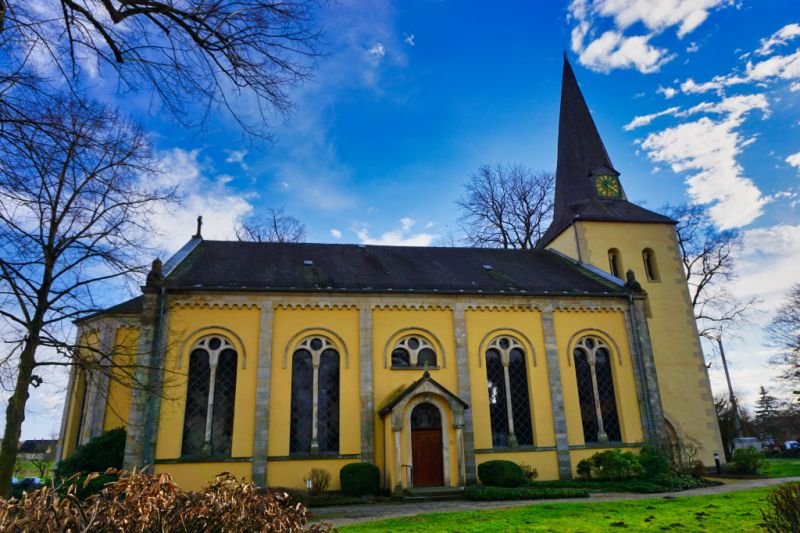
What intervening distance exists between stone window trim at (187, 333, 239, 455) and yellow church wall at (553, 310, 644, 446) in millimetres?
11953

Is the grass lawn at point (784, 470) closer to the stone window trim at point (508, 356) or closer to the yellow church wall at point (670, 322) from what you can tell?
the yellow church wall at point (670, 322)

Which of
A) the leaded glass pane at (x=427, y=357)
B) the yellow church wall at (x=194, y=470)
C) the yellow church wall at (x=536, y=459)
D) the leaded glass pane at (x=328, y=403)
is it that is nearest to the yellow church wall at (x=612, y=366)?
the yellow church wall at (x=536, y=459)

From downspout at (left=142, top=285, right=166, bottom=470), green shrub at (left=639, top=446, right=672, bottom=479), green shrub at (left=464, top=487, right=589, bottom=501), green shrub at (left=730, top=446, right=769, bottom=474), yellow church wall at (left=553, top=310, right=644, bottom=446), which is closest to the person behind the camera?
green shrub at (left=464, top=487, right=589, bottom=501)

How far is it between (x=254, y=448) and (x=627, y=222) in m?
19.0

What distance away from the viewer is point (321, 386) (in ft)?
56.3

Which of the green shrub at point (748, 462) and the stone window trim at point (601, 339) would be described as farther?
the stone window trim at point (601, 339)

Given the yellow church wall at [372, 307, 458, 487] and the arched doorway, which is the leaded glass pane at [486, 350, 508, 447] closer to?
the yellow church wall at [372, 307, 458, 487]

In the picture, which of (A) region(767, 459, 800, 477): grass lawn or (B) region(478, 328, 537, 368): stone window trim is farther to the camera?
(A) region(767, 459, 800, 477): grass lawn

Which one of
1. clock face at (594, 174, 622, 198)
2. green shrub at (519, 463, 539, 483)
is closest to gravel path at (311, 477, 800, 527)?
green shrub at (519, 463, 539, 483)

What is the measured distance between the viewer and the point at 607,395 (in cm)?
1930

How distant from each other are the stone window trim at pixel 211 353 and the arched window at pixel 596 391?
12.8 meters

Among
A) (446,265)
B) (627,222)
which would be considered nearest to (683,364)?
(627,222)

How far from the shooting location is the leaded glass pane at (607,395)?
61.8ft

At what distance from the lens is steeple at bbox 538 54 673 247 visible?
79.2 feet
